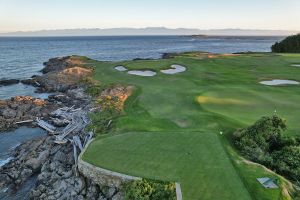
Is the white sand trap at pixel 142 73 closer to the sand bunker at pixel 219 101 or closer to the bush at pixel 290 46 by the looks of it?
the sand bunker at pixel 219 101

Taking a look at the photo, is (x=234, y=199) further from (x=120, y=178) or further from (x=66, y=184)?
(x=66, y=184)

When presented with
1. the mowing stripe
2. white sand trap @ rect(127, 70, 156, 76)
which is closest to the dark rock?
white sand trap @ rect(127, 70, 156, 76)

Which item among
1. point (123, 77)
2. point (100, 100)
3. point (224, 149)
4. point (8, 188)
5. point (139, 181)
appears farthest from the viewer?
point (123, 77)

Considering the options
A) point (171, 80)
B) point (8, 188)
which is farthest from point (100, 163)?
point (171, 80)

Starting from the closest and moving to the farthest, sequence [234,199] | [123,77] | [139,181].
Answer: [234,199] → [139,181] → [123,77]

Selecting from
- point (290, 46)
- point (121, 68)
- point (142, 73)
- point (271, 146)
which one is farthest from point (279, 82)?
point (290, 46)

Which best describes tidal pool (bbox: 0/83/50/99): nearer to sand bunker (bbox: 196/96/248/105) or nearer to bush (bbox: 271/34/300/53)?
sand bunker (bbox: 196/96/248/105)

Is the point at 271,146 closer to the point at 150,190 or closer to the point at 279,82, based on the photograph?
the point at 150,190
